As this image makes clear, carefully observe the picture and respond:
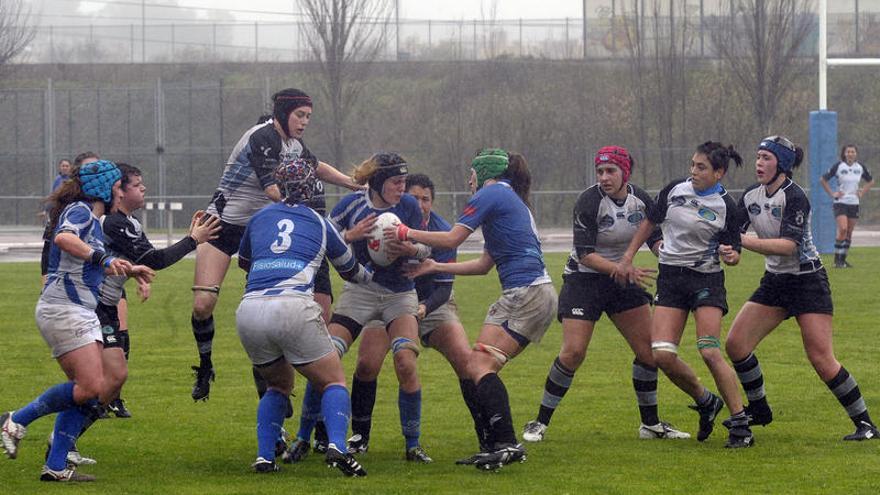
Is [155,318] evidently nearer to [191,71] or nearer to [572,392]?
[572,392]

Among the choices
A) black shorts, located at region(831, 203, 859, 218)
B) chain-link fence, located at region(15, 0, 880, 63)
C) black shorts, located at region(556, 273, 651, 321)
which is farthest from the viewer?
chain-link fence, located at region(15, 0, 880, 63)

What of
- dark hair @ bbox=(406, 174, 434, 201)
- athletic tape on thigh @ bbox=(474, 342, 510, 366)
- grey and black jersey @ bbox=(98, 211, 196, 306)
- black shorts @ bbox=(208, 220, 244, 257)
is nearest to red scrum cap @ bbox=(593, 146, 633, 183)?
dark hair @ bbox=(406, 174, 434, 201)

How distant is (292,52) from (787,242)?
5345 centimetres

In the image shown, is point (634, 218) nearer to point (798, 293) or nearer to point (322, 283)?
point (798, 293)

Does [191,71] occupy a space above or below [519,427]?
above

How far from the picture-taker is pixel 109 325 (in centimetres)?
971

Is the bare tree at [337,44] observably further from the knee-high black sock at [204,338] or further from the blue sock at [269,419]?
the blue sock at [269,419]

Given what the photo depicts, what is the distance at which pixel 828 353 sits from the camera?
33.5ft

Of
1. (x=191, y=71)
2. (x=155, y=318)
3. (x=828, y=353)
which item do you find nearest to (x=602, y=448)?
(x=828, y=353)

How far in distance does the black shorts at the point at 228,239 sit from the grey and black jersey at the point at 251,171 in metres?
0.05

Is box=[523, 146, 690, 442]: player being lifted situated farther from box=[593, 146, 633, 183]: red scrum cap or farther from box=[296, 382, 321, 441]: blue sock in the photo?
box=[296, 382, 321, 441]: blue sock

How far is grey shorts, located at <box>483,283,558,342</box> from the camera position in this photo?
959 cm

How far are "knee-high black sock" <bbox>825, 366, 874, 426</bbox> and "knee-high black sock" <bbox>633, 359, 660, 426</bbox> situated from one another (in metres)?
1.27

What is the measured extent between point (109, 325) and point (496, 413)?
8.83ft
